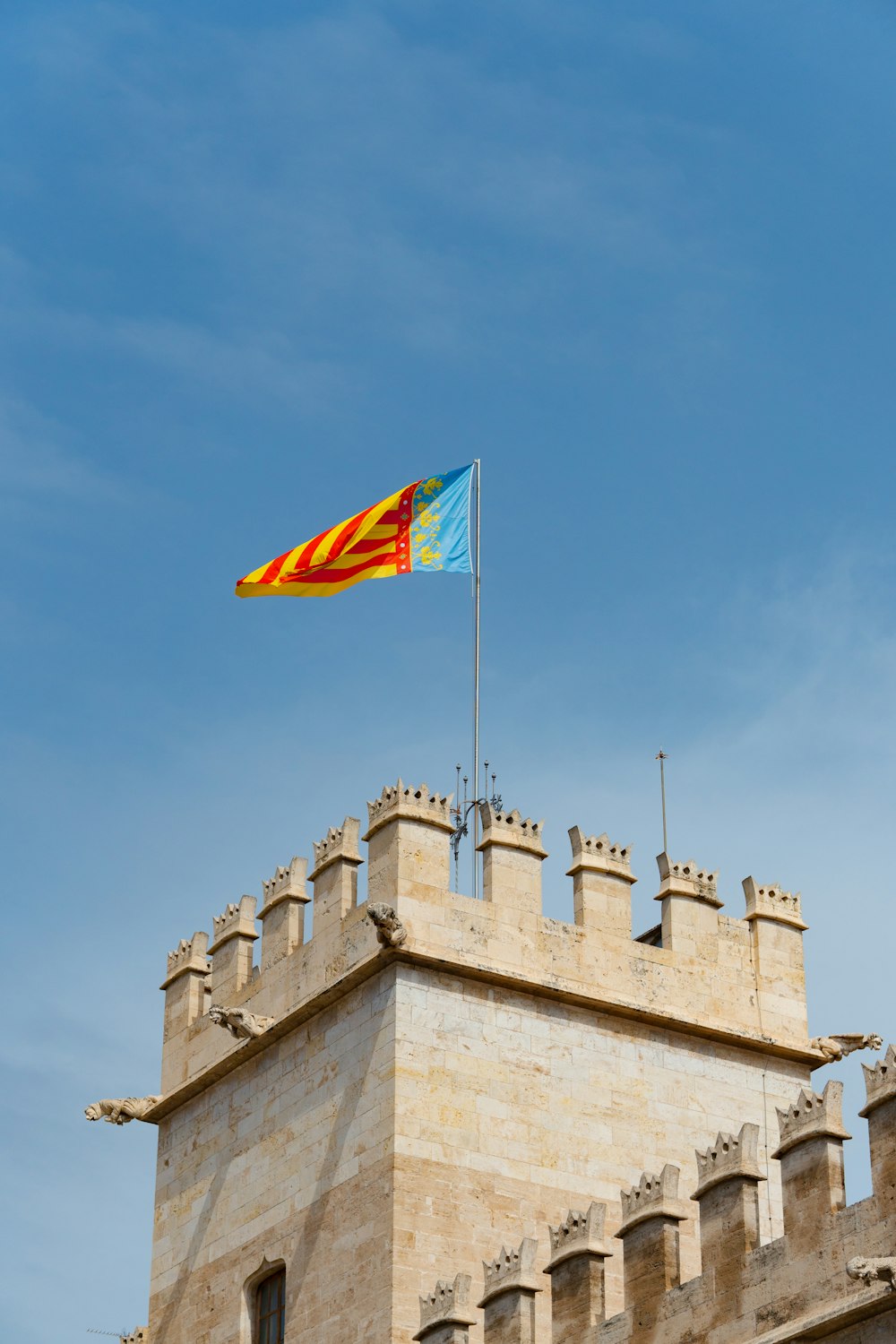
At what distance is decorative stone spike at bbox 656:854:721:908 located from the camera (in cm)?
3297

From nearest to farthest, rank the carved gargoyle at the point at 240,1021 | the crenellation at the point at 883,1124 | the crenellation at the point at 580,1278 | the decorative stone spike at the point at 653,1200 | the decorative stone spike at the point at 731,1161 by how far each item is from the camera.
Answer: the crenellation at the point at 883,1124, the decorative stone spike at the point at 731,1161, the decorative stone spike at the point at 653,1200, the crenellation at the point at 580,1278, the carved gargoyle at the point at 240,1021

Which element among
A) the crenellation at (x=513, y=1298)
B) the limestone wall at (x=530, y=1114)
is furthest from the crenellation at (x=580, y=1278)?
the limestone wall at (x=530, y=1114)

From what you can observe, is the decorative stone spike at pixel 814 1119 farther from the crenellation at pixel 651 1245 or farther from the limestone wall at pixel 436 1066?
the limestone wall at pixel 436 1066

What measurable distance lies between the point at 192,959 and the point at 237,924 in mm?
1483

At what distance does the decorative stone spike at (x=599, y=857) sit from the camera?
3250 centimetres

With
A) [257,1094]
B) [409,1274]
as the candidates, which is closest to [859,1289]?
[409,1274]

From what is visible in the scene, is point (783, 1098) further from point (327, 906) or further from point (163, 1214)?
point (163, 1214)

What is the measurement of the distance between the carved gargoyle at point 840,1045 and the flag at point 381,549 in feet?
26.7

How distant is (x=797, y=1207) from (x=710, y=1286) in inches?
56.9

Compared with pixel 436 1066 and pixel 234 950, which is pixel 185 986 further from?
pixel 436 1066

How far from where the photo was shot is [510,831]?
31953mm

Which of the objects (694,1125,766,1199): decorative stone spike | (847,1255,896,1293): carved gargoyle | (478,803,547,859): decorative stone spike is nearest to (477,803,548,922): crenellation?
(478,803,547,859): decorative stone spike

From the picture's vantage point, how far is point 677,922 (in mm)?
32750

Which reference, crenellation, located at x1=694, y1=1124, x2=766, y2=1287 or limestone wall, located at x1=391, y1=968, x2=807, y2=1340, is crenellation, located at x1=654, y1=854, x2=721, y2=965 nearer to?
limestone wall, located at x1=391, y1=968, x2=807, y2=1340
